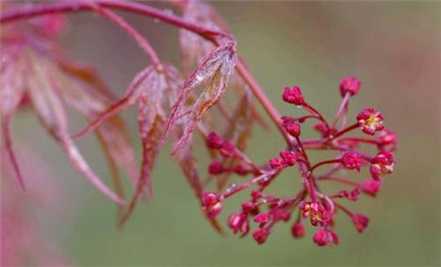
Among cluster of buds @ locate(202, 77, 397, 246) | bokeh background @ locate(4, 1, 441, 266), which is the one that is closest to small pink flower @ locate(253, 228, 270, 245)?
cluster of buds @ locate(202, 77, 397, 246)

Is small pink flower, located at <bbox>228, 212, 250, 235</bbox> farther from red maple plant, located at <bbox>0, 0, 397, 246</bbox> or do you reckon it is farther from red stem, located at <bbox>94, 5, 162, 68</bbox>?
red stem, located at <bbox>94, 5, 162, 68</bbox>

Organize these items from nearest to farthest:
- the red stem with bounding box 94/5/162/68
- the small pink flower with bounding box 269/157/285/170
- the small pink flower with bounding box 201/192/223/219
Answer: the small pink flower with bounding box 269/157/285/170
the small pink flower with bounding box 201/192/223/219
the red stem with bounding box 94/5/162/68

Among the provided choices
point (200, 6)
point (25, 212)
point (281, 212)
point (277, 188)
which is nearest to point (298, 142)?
point (281, 212)

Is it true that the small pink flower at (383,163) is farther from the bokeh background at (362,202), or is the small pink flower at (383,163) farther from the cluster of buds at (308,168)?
the bokeh background at (362,202)

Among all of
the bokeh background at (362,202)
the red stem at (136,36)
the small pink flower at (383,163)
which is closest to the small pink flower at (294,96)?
the small pink flower at (383,163)

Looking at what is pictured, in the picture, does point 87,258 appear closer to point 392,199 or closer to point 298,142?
point 392,199

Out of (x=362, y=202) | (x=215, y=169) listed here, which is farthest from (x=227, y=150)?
(x=362, y=202)
